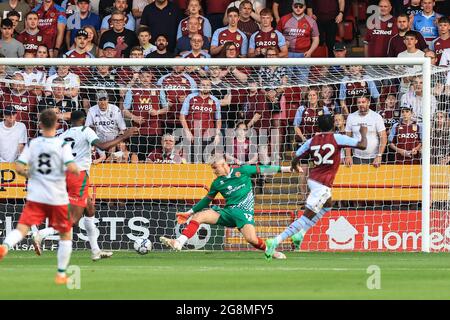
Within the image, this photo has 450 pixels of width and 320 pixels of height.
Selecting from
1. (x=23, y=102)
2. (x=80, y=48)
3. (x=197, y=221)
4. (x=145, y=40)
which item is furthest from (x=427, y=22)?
(x=23, y=102)

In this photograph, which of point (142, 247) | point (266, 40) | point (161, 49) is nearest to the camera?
point (142, 247)

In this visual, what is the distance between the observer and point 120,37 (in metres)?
23.3

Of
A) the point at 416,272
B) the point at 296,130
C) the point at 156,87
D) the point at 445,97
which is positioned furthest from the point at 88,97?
the point at 416,272

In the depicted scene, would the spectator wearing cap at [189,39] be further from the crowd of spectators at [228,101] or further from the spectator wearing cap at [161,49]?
the spectator wearing cap at [161,49]

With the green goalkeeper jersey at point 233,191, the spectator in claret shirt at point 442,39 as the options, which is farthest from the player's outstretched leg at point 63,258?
the spectator in claret shirt at point 442,39

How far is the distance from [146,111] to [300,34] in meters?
3.94

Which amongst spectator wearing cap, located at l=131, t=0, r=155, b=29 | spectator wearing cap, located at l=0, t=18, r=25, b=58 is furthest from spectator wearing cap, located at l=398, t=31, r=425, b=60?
spectator wearing cap, located at l=0, t=18, r=25, b=58

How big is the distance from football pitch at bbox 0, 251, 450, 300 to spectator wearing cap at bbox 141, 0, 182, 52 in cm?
677

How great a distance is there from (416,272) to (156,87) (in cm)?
803

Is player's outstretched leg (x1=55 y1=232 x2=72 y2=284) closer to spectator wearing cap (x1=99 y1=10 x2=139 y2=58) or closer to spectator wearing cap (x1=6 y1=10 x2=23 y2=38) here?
spectator wearing cap (x1=99 y1=10 x2=139 y2=58)

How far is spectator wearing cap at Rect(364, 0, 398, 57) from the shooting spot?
919 inches

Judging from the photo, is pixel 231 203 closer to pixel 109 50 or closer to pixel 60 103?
pixel 60 103

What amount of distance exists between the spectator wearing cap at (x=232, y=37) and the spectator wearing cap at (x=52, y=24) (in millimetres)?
3261

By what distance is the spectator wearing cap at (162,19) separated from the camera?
23.6 metres
